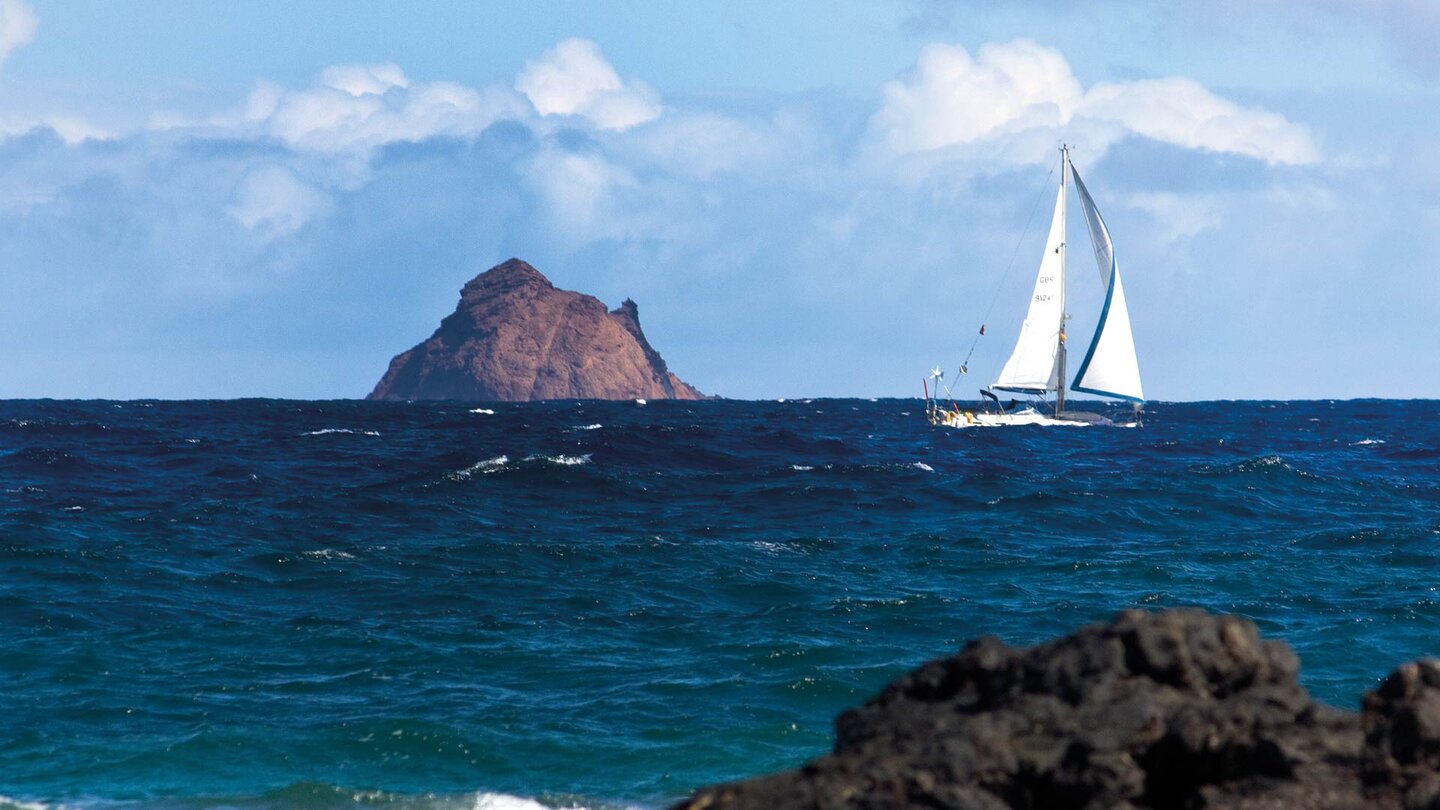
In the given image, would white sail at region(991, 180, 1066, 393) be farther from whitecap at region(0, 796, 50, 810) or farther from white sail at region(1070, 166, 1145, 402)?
whitecap at region(0, 796, 50, 810)

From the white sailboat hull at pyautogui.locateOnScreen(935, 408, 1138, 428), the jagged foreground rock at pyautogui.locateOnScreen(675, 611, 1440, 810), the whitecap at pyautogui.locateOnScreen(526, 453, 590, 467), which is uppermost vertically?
the white sailboat hull at pyautogui.locateOnScreen(935, 408, 1138, 428)

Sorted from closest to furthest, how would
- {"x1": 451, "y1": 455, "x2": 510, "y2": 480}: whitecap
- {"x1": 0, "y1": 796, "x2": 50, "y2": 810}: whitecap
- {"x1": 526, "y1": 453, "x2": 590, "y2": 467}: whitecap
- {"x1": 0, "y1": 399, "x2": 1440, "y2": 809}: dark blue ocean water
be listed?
1. {"x1": 0, "y1": 796, "x2": 50, "y2": 810}: whitecap
2. {"x1": 0, "y1": 399, "x2": 1440, "y2": 809}: dark blue ocean water
3. {"x1": 451, "y1": 455, "x2": 510, "y2": 480}: whitecap
4. {"x1": 526, "y1": 453, "x2": 590, "y2": 467}: whitecap

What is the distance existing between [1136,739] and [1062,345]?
76.7 metres

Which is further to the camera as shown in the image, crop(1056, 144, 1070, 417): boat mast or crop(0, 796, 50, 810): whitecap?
crop(1056, 144, 1070, 417): boat mast

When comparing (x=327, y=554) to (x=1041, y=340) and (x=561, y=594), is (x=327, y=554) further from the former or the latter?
(x=1041, y=340)

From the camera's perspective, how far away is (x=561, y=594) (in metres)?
25.2

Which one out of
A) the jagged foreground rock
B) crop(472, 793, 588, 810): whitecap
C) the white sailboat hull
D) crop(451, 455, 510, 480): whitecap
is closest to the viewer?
the jagged foreground rock

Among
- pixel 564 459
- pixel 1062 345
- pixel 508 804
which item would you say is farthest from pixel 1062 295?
pixel 508 804

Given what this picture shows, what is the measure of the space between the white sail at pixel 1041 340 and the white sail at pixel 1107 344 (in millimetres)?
1913

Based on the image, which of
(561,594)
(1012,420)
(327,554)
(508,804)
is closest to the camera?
(508,804)

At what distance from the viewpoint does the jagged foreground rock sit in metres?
7.28

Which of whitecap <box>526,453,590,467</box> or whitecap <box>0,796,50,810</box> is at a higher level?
whitecap <box>526,453,590,467</box>

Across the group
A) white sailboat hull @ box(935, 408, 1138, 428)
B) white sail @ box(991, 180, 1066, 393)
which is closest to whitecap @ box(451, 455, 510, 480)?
white sailboat hull @ box(935, 408, 1138, 428)

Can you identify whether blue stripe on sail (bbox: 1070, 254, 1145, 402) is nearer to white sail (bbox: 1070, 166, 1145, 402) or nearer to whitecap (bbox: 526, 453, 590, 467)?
white sail (bbox: 1070, 166, 1145, 402)
